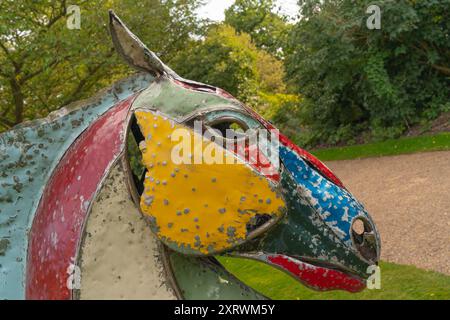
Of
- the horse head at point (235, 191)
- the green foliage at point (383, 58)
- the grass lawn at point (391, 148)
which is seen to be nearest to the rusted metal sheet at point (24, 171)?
the horse head at point (235, 191)

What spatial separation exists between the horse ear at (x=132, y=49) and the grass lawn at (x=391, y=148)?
390 inches

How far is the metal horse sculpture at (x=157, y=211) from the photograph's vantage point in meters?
1.33

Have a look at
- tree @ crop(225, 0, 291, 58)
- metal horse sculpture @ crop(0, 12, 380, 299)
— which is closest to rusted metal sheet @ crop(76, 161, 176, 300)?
metal horse sculpture @ crop(0, 12, 380, 299)

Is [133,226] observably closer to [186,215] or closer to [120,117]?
[186,215]

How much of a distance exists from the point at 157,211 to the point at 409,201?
691 centimetres

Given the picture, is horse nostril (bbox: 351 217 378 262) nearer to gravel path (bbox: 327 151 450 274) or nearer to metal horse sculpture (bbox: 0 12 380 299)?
metal horse sculpture (bbox: 0 12 380 299)

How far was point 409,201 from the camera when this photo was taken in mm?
7578

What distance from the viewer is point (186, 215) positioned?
1.33m

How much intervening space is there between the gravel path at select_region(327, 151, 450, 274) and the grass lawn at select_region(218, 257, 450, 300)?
0.28m

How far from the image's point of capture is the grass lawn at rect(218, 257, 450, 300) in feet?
14.6

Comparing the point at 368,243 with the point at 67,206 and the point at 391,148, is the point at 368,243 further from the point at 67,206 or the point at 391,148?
the point at 391,148

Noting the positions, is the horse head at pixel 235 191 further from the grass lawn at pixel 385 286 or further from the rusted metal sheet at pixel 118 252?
the grass lawn at pixel 385 286

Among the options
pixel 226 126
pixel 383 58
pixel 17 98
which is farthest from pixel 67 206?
pixel 383 58

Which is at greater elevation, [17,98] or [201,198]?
[17,98]
